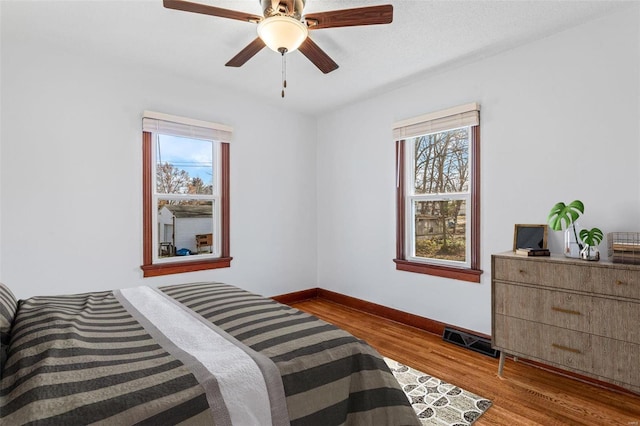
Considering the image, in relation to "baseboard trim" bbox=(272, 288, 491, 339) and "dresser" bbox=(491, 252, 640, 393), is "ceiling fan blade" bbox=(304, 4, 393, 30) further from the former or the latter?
"baseboard trim" bbox=(272, 288, 491, 339)

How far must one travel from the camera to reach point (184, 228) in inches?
144

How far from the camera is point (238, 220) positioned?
3.98 meters

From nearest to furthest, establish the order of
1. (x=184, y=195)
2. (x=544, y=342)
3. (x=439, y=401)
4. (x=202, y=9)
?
(x=202, y=9)
(x=439, y=401)
(x=544, y=342)
(x=184, y=195)

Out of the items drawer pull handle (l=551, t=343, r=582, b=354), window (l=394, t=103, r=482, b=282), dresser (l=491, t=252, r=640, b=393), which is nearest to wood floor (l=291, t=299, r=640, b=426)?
dresser (l=491, t=252, r=640, b=393)

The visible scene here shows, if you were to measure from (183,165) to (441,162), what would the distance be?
2.73 meters

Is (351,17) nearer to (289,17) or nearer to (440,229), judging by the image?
(289,17)

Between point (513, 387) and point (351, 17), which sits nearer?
point (351, 17)

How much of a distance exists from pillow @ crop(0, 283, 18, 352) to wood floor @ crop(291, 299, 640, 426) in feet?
7.68

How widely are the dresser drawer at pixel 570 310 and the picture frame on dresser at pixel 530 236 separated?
452 mm

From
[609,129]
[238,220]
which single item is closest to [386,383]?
[609,129]

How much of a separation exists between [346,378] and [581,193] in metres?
2.35

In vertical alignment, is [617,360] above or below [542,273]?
below

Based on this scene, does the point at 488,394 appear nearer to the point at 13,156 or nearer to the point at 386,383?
the point at 386,383

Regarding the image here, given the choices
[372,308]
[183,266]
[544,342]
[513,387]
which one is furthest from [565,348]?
[183,266]
